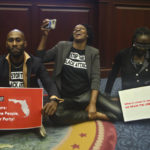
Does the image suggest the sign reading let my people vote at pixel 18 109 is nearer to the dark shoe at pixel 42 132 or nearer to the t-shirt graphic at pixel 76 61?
the dark shoe at pixel 42 132

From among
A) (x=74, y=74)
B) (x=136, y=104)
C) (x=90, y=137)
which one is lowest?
(x=90, y=137)

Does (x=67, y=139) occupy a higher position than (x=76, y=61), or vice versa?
(x=76, y=61)

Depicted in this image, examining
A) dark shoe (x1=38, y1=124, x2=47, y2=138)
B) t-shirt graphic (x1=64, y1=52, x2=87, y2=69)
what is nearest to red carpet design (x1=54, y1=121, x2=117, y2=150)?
dark shoe (x1=38, y1=124, x2=47, y2=138)

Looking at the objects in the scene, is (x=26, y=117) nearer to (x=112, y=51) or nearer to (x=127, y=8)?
(x=112, y=51)

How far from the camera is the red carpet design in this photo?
1247 millimetres

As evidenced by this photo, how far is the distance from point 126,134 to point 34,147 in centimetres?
62

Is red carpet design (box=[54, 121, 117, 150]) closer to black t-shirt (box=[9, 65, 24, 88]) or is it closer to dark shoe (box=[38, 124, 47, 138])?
dark shoe (box=[38, 124, 47, 138])

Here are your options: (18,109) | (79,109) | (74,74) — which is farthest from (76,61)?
(18,109)

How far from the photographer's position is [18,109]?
1271 millimetres

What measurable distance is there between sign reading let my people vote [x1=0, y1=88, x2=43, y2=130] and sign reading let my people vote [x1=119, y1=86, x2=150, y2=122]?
2.16 ft

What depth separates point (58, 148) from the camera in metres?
1.23

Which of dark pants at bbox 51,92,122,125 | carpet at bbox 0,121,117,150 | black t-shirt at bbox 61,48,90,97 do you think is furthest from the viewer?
black t-shirt at bbox 61,48,90,97

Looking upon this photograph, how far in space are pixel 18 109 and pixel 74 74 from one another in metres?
0.52

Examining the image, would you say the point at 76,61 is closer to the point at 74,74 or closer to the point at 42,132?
the point at 74,74
